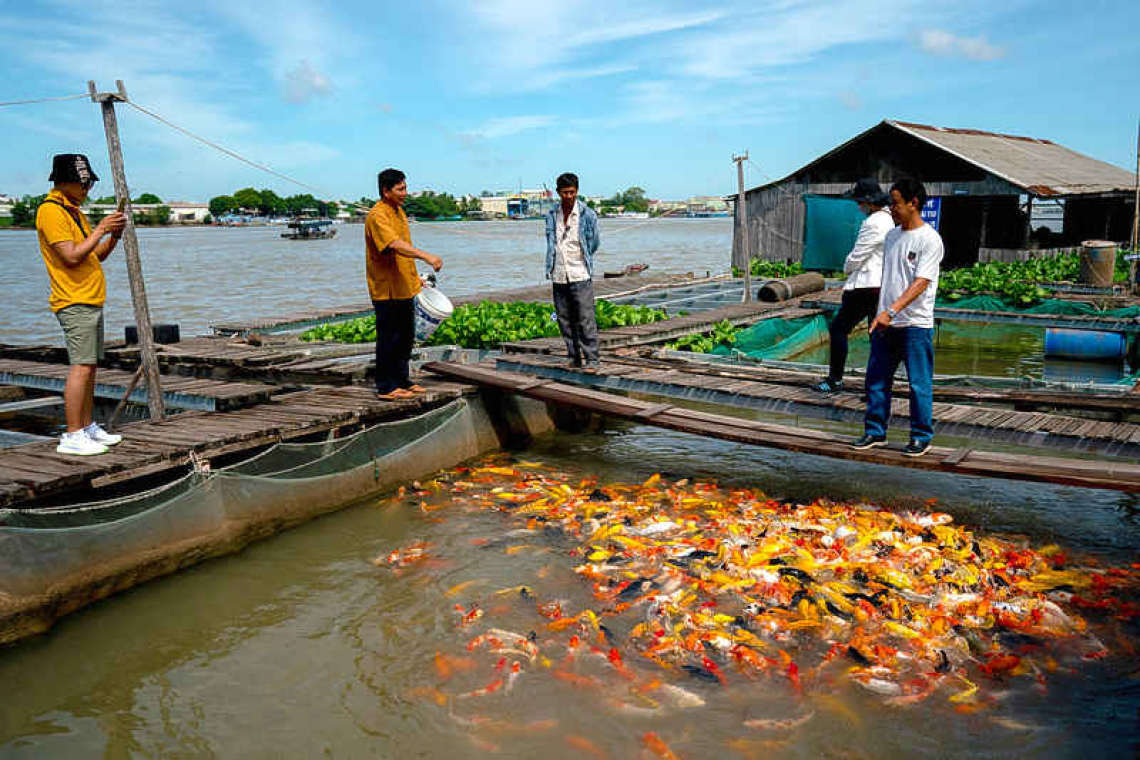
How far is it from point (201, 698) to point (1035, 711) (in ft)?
17.7

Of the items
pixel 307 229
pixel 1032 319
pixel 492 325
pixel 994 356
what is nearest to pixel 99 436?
pixel 492 325

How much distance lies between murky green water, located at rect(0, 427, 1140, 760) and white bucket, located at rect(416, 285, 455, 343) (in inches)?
133

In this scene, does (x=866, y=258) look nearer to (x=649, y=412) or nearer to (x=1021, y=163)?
(x=649, y=412)

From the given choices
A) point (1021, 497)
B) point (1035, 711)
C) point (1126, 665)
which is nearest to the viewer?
point (1035, 711)

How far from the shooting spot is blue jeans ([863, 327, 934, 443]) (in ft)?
22.4

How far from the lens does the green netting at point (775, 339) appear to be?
1505cm

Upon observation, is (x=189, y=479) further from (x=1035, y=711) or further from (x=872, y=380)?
(x=1035, y=711)

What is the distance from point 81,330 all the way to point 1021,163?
2895 cm

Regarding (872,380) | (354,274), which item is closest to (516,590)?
(872,380)

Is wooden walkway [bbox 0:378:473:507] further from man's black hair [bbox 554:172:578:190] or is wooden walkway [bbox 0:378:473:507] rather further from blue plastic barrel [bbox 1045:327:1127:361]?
blue plastic barrel [bbox 1045:327:1127:361]

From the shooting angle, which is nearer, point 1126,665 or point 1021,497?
point 1126,665

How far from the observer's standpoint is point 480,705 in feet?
17.5

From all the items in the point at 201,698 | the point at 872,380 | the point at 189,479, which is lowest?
the point at 201,698

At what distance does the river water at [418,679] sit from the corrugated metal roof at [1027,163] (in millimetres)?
18360
